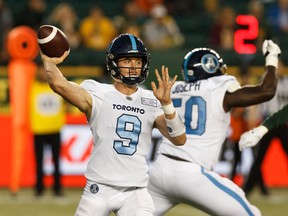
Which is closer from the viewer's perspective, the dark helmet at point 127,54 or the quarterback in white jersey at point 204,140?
the dark helmet at point 127,54

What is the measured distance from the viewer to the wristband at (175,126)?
6070mm

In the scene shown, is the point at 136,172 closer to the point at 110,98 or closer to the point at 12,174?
the point at 110,98

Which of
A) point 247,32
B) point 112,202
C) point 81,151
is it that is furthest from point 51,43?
point 247,32

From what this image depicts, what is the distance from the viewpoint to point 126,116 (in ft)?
20.4

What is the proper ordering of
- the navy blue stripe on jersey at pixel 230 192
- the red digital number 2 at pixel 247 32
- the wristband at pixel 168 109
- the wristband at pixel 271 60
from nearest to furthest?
the wristband at pixel 168 109 → the navy blue stripe on jersey at pixel 230 192 → the wristband at pixel 271 60 → the red digital number 2 at pixel 247 32

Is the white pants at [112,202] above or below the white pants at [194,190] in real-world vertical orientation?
above

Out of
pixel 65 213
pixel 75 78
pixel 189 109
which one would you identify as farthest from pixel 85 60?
pixel 189 109

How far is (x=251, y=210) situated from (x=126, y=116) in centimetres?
126

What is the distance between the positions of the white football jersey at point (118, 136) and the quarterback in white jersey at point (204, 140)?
0.76 meters

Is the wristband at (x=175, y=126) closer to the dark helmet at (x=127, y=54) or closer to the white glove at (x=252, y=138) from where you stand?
the dark helmet at (x=127, y=54)

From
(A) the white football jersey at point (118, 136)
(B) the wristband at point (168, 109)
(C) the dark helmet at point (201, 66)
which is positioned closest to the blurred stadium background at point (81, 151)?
(C) the dark helmet at point (201, 66)

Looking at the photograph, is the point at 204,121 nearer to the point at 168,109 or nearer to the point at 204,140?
the point at 204,140

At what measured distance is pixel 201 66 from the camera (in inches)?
294

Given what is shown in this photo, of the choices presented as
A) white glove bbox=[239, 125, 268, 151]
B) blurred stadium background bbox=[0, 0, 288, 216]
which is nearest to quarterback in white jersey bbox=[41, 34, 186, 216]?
white glove bbox=[239, 125, 268, 151]
